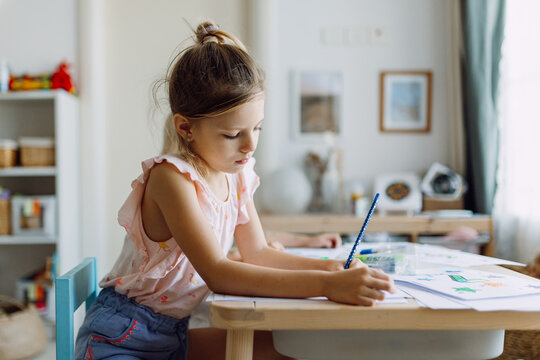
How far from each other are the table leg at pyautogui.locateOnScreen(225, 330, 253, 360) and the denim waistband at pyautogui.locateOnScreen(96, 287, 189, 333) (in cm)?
33

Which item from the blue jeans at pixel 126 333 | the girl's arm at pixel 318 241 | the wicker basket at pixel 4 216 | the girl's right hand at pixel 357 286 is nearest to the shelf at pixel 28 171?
the wicker basket at pixel 4 216

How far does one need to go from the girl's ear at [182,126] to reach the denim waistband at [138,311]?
1.16 feet

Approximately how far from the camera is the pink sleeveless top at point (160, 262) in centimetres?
94

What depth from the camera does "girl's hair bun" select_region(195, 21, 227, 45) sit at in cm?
100

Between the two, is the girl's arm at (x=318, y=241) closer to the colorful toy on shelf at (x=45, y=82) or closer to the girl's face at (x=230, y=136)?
the girl's face at (x=230, y=136)

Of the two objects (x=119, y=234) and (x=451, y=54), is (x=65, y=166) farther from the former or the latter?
(x=451, y=54)

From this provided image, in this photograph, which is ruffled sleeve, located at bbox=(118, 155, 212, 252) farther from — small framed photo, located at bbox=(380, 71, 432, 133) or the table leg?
small framed photo, located at bbox=(380, 71, 432, 133)

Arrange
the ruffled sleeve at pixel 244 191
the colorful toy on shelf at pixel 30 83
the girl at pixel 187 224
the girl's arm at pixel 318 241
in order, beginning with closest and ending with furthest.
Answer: the girl at pixel 187 224 → the ruffled sleeve at pixel 244 191 → the girl's arm at pixel 318 241 → the colorful toy on shelf at pixel 30 83

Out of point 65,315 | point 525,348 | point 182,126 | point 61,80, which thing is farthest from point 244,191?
point 61,80

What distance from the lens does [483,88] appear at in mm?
2787

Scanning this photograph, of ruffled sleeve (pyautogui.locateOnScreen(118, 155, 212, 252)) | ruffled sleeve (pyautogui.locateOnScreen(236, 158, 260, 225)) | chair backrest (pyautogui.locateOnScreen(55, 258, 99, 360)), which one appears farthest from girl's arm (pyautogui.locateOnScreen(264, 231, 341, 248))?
chair backrest (pyautogui.locateOnScreen(55, 258, 99, 360))

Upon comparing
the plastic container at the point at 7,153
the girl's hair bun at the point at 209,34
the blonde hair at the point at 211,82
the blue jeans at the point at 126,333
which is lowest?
the blue jeans at the point at 126,333

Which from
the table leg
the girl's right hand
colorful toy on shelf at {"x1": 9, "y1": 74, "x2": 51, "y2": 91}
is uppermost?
colorful toy on shelf at {"x1": 9, "y1": 74, "x2": 51, "y2": 91}

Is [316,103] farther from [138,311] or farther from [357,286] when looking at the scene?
[357,286]
